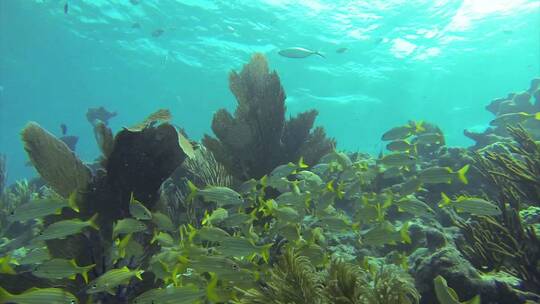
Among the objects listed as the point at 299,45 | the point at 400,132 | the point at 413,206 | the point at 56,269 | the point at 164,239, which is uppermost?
the point at 299,45

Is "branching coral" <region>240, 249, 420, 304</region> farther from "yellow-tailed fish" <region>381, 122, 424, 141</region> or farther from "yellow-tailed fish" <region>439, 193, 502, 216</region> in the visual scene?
"yellow-tailed fish" <region>381, 122, 424, 141</region>

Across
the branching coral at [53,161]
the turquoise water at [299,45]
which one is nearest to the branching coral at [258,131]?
the branching coral at [53,161]

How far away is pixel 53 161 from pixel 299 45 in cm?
2576

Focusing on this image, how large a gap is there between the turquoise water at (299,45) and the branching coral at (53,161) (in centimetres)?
1878

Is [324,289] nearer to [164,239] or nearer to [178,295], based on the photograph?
[178,295]

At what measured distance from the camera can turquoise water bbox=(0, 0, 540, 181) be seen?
24.5 meters

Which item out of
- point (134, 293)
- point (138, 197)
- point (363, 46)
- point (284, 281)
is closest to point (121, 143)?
point (138, 197)

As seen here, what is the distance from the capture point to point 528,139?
21.3ft

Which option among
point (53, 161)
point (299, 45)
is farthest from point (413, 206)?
point (299, 45)

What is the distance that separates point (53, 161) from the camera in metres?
4.80

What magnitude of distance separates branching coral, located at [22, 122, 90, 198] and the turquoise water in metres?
18.8

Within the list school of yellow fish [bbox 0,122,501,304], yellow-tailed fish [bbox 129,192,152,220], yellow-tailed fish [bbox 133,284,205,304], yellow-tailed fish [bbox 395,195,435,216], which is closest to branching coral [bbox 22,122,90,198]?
school of yellow fish [bbox 0,122,501,304]

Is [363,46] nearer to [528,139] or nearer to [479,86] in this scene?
[479,86]

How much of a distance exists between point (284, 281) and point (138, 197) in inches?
108
